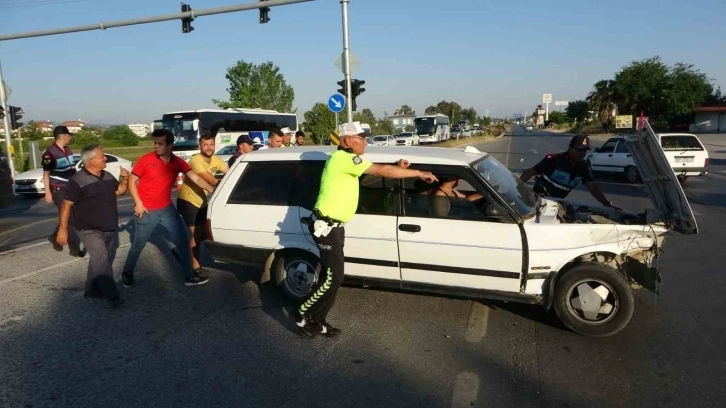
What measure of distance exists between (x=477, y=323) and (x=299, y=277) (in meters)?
1.79

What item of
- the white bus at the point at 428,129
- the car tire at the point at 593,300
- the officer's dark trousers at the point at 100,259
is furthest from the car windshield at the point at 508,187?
the white bus at the point at 428,129

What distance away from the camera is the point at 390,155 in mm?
5090

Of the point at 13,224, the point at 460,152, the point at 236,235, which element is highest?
the point at 460,152

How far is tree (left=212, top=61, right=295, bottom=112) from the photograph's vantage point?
4753 cm

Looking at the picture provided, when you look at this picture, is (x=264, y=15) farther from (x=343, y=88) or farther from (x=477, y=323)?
(x=477, y=323)

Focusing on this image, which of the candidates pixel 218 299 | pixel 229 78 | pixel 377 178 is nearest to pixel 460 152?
pixel 377 178

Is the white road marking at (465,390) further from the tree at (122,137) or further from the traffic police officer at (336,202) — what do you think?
the tree at (122,137)

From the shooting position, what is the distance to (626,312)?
4.41 meters

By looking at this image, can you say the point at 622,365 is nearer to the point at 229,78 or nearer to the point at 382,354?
the point at 382,354

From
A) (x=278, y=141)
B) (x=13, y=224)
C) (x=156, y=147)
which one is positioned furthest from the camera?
(x=13, y=224)

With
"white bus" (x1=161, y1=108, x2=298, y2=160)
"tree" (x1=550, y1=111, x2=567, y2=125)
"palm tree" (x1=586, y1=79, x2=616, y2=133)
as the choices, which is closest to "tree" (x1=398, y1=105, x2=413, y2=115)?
"tree" (x1=550, y1=111, x2=567, y2=125)

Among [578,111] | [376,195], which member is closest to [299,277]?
[376,195]

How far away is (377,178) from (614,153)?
14.1 metres

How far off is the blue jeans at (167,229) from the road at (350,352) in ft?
1.03
